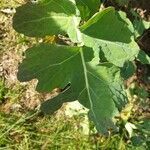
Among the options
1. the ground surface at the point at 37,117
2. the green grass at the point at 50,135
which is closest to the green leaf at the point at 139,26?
the ground surface at the point at 37,117

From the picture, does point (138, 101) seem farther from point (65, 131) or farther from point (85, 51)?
point (85, 51)

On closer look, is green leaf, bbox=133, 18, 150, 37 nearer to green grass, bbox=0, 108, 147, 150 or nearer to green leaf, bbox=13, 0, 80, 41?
green leaf, bbox=13, 0, 80, 41

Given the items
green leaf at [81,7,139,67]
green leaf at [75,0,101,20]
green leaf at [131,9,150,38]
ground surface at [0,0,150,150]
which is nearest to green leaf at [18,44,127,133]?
green leaf at [81,7,139,67]

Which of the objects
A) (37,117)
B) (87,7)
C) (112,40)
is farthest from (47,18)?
(37,117)

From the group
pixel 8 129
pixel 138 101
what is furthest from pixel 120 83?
pixel 8 129

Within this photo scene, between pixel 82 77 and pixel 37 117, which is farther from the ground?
pixel 82 77

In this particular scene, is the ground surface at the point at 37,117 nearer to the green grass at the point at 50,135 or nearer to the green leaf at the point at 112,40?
the green grass at the point at 50,135

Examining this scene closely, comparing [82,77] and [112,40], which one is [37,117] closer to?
[82,77]

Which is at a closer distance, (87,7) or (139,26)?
(87,7)
